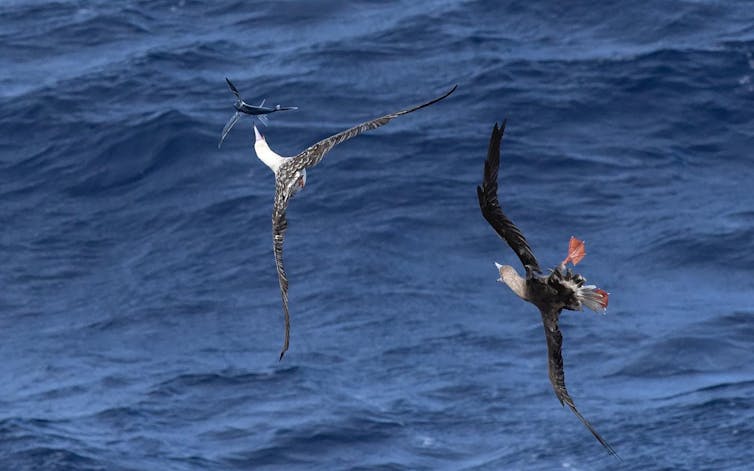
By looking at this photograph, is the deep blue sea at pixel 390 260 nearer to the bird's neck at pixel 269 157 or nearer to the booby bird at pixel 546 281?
the bird's neck at pixel 269 157

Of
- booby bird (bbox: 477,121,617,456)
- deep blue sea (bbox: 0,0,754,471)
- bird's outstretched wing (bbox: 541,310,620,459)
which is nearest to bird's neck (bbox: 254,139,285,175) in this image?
booby bird (bbox: 477,121,617,456)

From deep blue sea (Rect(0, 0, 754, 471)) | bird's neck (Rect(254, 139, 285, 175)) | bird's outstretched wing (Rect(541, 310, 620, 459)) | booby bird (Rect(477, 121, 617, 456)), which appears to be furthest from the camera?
deep blue sea (Rect(0, 0, 754, 471))

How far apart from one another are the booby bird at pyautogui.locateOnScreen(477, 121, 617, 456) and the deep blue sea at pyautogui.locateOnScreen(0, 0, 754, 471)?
34.9 feet

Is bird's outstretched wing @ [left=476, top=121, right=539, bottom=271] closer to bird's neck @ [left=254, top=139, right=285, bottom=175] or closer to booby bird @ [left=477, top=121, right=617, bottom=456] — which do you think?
booby bird @ [left=477, top=121, right=617, bottom=456]

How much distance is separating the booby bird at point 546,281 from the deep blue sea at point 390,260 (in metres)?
10.6

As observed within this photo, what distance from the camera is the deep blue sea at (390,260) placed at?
1129 inches

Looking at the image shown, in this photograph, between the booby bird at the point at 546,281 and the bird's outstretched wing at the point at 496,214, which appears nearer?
the booby bird at the point at 546,281

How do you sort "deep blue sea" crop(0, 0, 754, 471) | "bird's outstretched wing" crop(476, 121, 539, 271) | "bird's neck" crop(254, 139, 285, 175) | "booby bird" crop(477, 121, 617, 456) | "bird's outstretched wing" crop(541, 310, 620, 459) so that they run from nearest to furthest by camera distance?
"booby bird" crop(477, 121, 617, 456) → "bird's outstretched wing" crop(476, 121, 539, 271) → "bird's outstretched wing" crop(541, 310, 620, 459) → "bird's neck" crop(254, 139, 285, 175) → "deep blue sea" crop(0, 0, 754, 471)

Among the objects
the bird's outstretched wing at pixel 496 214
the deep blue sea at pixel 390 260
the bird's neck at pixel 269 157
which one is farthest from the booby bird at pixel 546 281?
the deep blue sea at pixel 390 260

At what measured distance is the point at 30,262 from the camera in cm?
3234

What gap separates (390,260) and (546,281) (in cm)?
1477

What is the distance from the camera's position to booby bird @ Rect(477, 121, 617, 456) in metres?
16.2

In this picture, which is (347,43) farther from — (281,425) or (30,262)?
(281,425)

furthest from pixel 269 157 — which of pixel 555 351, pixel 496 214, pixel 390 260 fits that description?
pixel 390 260
